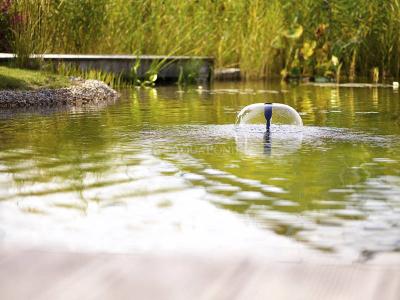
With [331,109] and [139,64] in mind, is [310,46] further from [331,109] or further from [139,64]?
[331,109]

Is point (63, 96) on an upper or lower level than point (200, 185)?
upper

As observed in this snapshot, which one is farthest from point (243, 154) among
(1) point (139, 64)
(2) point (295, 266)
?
(1) point (139, 64)

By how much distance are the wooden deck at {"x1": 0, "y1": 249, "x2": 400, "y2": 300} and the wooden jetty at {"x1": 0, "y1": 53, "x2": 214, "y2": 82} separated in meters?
10.2

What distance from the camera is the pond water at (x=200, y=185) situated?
3.86 metres

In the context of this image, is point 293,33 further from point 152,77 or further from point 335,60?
point 152,77

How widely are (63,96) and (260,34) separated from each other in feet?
23.8

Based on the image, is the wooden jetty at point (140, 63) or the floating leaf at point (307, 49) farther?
the floating leaf at point (307, 49)

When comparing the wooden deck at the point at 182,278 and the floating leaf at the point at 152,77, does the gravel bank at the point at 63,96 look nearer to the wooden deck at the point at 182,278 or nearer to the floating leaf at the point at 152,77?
the floating leaf at the point at 152,77

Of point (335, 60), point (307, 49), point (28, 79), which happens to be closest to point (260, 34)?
point (307, 49)

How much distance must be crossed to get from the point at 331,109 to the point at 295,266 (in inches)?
290

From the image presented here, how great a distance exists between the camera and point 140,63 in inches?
647

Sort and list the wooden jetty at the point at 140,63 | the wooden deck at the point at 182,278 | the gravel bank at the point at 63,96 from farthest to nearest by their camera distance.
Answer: the wooden jetty at the point at 140,63, the gravel bank at the point at 63,96, the wooden deck at the point at 182,278

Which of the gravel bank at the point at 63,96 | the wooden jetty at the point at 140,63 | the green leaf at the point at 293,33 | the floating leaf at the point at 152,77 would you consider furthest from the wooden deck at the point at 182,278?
the green leaf at the point at 293,33

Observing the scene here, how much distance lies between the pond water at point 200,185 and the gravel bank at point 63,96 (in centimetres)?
138
